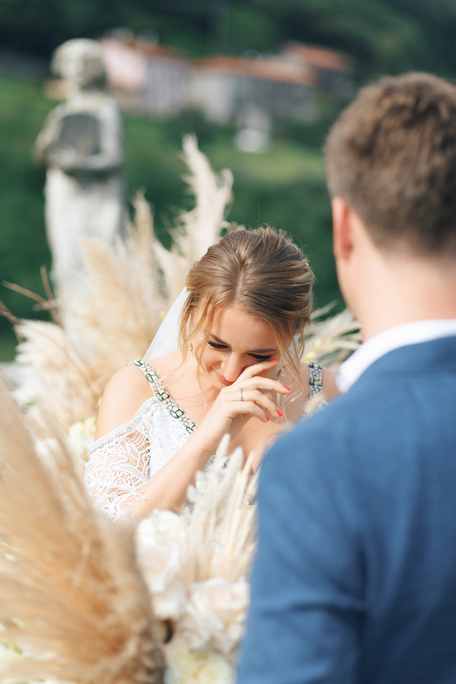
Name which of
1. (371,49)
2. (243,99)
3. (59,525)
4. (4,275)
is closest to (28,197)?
(4,275)

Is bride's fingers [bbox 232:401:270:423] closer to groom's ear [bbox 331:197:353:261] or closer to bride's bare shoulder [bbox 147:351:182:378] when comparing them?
bride's bare shoulder [bbox 147:351:182:378]

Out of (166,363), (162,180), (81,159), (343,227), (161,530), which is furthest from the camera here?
(162,180)

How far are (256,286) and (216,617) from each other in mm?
1137

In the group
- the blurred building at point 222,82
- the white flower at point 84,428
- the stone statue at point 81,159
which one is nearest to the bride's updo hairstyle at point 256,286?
the white flower at point 84,428

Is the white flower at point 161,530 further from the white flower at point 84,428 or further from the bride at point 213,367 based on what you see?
the white flower at point 84,428

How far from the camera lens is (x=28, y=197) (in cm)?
1384

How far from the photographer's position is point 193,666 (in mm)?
880

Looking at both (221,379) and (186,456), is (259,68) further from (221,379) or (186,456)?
(186,456)

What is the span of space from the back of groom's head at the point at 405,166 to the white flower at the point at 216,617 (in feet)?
1.70

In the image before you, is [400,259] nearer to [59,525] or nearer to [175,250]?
[59,525]

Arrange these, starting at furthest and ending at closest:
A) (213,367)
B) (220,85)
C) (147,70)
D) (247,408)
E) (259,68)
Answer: (259,68) < (220,85) < (147,70) < (213,367) < (247,408)

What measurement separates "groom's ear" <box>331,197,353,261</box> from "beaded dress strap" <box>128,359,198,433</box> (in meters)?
1.24

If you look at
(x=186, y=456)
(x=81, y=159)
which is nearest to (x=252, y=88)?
(x=81, y=159)

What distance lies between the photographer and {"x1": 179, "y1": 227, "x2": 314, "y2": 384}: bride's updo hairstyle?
6.12 feet
